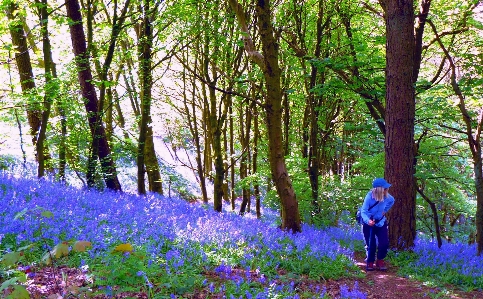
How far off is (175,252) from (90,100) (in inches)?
296

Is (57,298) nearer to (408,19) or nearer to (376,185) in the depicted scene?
(376,185)

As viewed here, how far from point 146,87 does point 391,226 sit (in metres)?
8.16

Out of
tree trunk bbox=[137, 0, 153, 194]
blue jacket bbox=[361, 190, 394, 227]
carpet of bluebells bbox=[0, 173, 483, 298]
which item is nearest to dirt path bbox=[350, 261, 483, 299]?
carpet of bluebells bbox=[0, 173, 483, 298]

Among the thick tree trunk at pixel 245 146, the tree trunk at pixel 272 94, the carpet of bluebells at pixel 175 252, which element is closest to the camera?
the carpet of bluebells at pixel 175 252

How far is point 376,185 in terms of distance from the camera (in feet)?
23.3

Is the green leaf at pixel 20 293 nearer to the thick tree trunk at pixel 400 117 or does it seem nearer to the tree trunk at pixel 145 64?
the thick tree trunk at pixel 400 117

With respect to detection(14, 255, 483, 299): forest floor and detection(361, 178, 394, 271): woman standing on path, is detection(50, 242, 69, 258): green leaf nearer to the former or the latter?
detection(14, 255, 483, 299): forest floor

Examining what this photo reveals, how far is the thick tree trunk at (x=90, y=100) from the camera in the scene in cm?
1071

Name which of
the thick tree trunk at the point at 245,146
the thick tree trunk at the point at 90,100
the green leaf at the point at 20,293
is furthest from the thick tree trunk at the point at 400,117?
the thick tree trunk at the point at 90,100

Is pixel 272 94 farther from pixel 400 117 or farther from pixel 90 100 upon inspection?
pixel 90 100

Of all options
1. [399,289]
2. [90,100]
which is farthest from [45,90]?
[399,289]

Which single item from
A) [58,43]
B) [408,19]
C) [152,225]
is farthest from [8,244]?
[58,43]

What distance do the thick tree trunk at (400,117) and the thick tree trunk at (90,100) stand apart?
7968mm

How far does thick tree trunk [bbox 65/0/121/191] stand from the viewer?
10.7m
